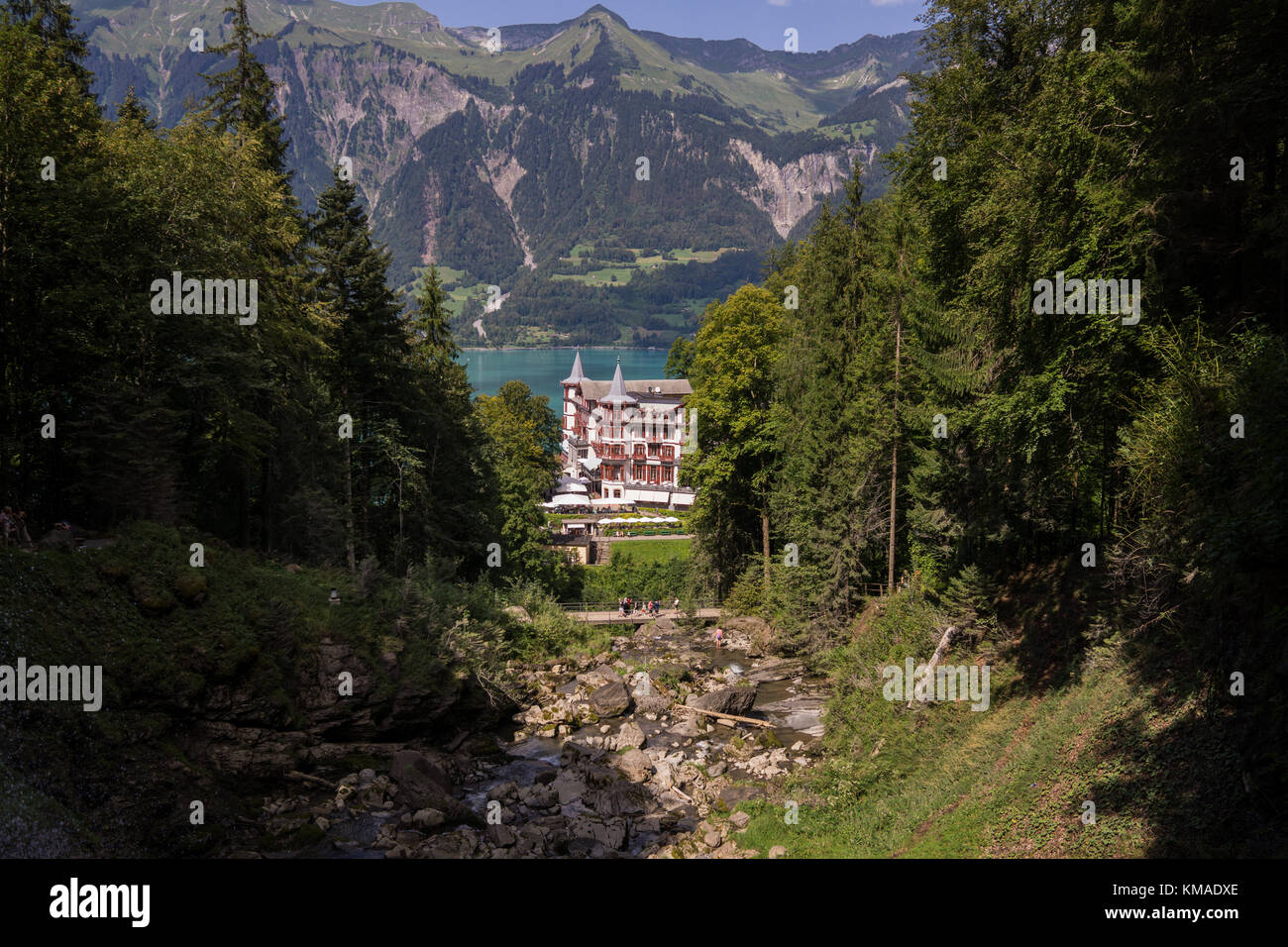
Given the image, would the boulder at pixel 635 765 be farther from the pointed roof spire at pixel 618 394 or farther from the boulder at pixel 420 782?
the pointed roof spire at pixel 618 394

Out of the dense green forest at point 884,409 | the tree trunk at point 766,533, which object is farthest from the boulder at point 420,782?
the tree trunk at point 766,533

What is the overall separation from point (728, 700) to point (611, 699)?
4.16 meters

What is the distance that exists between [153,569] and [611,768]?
12.6 m

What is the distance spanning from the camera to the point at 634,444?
91125 millimetres

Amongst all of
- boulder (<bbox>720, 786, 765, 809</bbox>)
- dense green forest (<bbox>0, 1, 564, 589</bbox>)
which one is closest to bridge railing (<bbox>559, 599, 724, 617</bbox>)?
dense green forest (<bbox>0, 1, 564, 589</bbox>)

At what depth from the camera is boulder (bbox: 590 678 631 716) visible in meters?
26.3

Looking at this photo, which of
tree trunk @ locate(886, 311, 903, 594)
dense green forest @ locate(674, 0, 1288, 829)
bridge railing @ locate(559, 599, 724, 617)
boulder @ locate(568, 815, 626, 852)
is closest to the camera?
dense green forest @ locate(674, 0, 1288, 829)

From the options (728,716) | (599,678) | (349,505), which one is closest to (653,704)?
(728,716)

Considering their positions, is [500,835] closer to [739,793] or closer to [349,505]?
[739,793]

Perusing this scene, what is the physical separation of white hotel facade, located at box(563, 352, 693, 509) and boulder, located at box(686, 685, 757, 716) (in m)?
54.3

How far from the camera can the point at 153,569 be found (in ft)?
54.9

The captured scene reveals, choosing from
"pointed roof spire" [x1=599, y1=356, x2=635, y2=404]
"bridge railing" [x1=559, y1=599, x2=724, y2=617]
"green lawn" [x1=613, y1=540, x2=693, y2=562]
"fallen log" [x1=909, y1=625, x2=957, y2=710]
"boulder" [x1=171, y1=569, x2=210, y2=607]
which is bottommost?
"bridge railing" [x1=559, y1=599, x2=724, y2=617]

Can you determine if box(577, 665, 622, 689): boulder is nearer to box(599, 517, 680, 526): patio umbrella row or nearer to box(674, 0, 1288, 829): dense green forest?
box(674, 0, 1288, 829): dense green forest

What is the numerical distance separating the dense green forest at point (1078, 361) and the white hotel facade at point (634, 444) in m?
53.5
